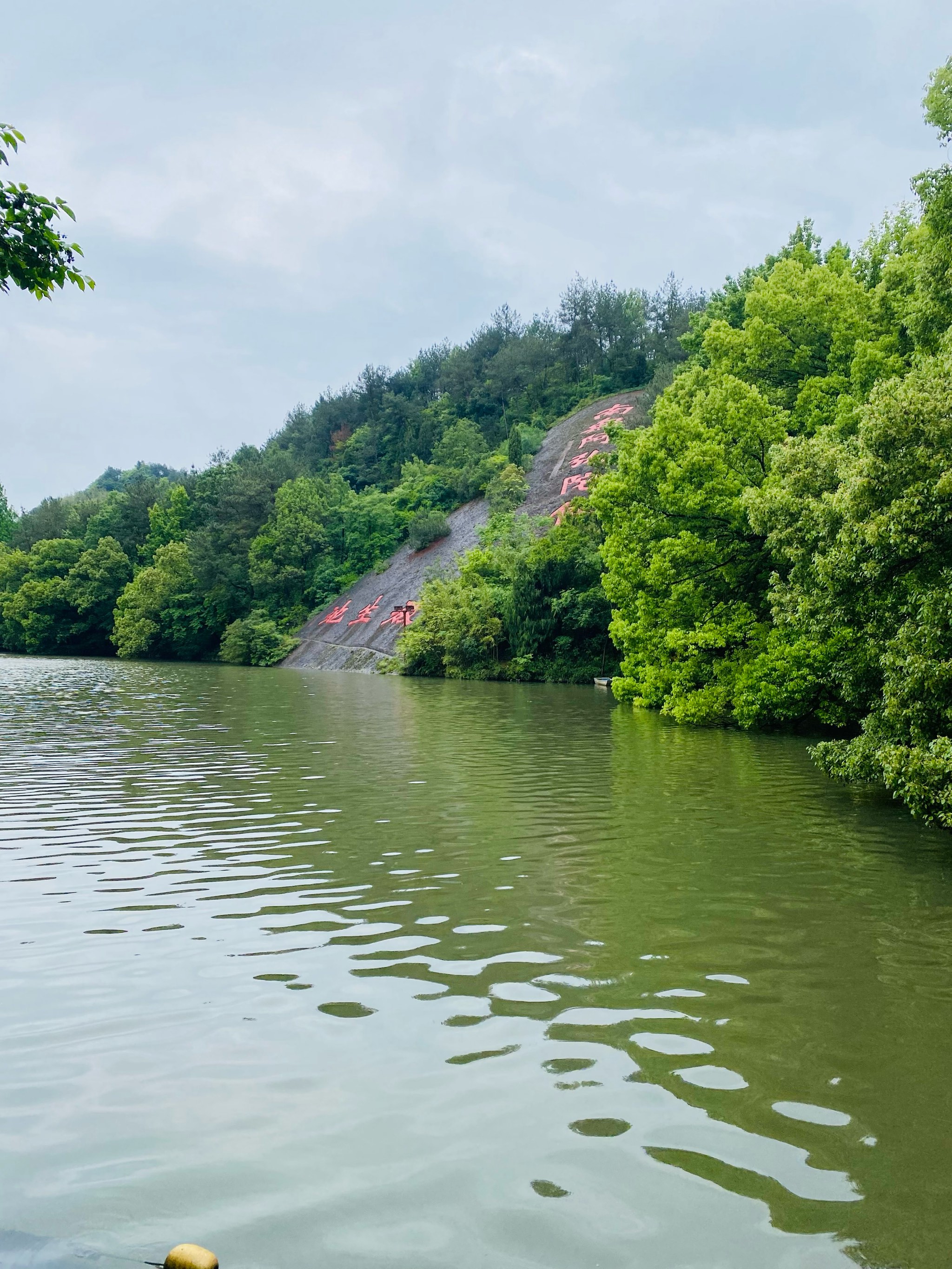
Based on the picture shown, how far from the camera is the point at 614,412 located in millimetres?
70938

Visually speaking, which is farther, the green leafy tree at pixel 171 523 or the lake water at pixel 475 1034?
the green leafy tree at pixel 171 523

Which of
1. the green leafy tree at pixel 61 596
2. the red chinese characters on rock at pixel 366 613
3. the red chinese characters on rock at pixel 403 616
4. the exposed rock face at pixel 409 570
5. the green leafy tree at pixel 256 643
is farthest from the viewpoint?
the green leafy tree at pixel 61 596

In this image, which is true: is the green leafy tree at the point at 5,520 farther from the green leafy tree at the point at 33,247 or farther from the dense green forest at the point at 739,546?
the green leafy tree at the point at 33,247

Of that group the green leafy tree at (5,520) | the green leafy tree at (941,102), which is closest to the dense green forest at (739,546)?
the green leafy tree at (941,102)

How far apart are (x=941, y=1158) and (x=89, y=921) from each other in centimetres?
518

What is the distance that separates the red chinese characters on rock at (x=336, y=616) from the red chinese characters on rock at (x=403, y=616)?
5.31m

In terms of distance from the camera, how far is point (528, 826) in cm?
977

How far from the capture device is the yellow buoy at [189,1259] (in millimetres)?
2650

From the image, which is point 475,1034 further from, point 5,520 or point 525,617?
point 5,520

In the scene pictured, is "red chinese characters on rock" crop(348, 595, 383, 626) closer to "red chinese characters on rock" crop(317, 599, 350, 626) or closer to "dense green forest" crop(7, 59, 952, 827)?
"red chinese characters on rock" crop(317, 599, 350, 626)

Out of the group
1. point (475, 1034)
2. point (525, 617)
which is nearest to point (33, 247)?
point (475, 1034)

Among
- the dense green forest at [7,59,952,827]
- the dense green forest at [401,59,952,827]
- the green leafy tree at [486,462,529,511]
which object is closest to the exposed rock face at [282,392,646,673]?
the green leafy tree at [486,462,529,511]

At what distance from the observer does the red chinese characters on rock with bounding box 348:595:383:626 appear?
6022 centimetres

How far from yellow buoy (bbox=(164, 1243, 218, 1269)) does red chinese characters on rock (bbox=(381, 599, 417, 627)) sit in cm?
5356
